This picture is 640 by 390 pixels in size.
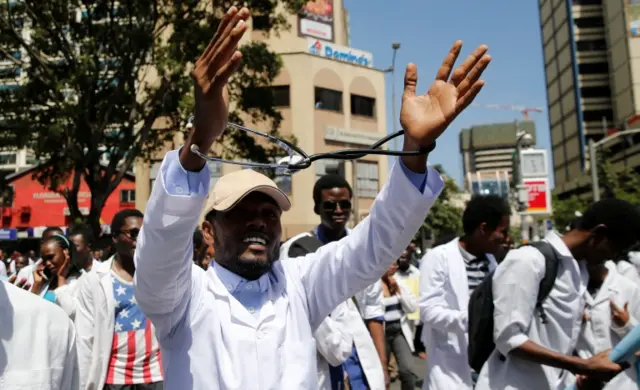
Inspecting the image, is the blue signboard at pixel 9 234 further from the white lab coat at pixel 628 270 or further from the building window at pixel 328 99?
the white lab coat at pixel 628 270

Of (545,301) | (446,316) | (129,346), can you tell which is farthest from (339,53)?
(545,301)

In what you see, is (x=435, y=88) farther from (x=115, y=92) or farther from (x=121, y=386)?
(x=115, y=92)

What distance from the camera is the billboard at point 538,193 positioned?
1448 cm

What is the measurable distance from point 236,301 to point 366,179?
34.3 m

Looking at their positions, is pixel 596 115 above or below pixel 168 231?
above

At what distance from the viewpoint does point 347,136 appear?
36406 millimetres

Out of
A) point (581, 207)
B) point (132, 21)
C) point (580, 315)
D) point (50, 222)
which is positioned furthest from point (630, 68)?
point (580, 315)

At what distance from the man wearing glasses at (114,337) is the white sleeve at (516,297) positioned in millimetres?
2326

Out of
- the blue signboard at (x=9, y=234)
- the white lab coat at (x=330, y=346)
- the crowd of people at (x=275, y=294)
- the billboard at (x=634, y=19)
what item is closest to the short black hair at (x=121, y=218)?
the crowd of people at (x=275, y=294)

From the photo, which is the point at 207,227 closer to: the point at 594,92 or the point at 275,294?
the point at 275,294

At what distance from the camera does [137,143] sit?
56.6 feet

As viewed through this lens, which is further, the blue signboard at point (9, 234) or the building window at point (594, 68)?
the building window at point (594, 68)

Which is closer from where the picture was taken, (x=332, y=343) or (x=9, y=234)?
(x=332, y=343)

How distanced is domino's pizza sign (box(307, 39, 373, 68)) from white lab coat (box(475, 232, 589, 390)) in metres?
34.5
